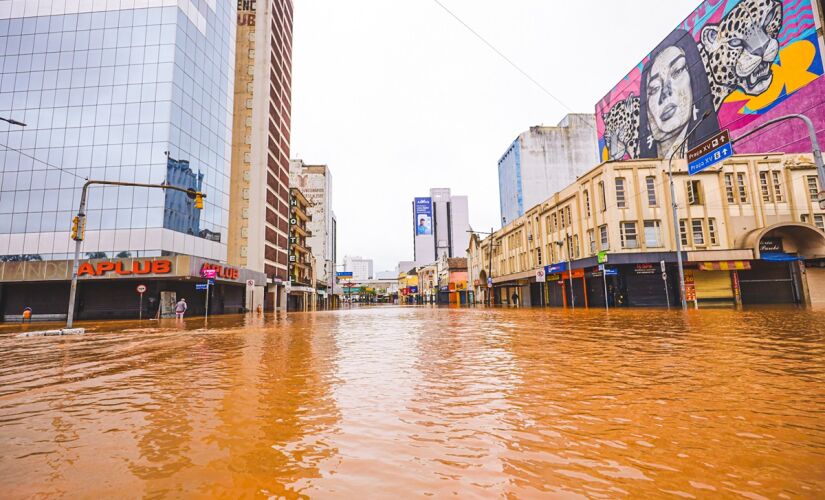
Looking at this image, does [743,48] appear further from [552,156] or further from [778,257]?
[552,156]

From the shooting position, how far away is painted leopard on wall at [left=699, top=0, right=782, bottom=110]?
125ft

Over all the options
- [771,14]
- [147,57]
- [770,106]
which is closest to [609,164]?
[770,106]

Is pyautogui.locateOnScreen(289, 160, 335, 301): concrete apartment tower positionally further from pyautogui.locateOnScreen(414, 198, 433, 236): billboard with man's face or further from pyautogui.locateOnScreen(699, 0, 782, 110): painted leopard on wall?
pyautogui.locateOnScreen(699, 0, 782, 110): painted leopard on wall

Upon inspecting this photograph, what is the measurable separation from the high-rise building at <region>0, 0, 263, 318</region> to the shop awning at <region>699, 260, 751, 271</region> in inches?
1481

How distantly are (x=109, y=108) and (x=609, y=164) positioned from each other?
4265cm

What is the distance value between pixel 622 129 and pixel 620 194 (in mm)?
32213

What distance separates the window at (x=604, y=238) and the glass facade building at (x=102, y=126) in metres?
35.1

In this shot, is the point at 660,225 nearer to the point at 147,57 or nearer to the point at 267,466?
the point at 267,466

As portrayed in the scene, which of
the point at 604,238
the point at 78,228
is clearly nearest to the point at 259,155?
the point at 78,228

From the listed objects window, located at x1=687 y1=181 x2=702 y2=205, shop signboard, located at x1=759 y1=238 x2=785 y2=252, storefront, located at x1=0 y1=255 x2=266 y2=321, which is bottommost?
storefront, located at x1=0 y1=255 x2=266 y2=321

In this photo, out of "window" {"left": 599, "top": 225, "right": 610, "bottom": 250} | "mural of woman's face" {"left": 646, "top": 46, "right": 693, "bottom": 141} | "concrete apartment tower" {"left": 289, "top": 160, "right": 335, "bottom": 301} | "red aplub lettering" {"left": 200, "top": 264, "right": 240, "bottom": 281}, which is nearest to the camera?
"window" {"left": 599, "top": 225, "right": 610, "bottom": 250}

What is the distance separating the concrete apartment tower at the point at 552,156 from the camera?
81.6 metres

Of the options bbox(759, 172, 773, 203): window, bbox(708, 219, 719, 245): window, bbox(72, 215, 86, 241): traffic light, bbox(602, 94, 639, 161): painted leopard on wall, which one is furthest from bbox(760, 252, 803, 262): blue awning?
bbox(72, 215, 86, 241): traffic light

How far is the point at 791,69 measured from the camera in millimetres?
36531
